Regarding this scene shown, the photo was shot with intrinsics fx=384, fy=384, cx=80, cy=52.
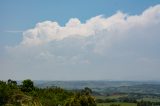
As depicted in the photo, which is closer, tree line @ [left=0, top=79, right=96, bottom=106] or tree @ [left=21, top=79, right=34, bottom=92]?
tree line @ [left=0, top=79, right=96, bottom=106]

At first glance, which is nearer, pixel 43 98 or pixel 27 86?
pixel 43 98

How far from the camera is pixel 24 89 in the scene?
11269 cm

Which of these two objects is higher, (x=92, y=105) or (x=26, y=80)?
(x=26, y=80)

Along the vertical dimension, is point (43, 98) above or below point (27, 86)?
below

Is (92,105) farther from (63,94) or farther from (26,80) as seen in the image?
(26,80)

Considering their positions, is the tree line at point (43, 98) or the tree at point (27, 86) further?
the tree at point (27, 86)

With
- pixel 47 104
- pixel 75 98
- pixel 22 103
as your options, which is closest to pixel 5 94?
pixel 47 104

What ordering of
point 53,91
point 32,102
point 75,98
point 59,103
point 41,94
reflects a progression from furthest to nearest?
point 53,91 → point 41,94 → point 59,103 → point 75,98 → point 32,102

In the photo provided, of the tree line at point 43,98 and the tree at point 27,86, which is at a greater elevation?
the tree at point 27,86

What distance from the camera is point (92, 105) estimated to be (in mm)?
87875

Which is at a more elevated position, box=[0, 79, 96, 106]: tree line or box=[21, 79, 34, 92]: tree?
box=[21, 79, 34, 92]: tree

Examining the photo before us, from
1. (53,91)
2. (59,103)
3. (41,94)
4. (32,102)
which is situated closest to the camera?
(32,102)

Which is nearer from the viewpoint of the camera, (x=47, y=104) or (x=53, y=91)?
(x=47, y=104)

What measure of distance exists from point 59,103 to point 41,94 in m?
12.4
